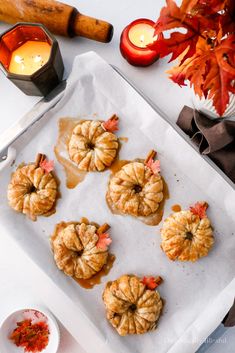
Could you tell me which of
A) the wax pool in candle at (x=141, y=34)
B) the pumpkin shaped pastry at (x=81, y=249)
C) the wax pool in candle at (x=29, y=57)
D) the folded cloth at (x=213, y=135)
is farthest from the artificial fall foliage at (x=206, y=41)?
the pumpkin shaped pastry at (x=81, y=249)

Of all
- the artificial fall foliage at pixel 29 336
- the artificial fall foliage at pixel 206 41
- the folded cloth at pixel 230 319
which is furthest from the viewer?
the artificial fall foliage at pixel 29 336

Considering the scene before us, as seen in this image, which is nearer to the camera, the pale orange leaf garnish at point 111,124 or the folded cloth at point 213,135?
the folded cloth at point 213,135

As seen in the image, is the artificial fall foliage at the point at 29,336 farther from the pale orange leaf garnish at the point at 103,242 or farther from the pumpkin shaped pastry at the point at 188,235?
the pumpkin shaped pastry at the point at 188,235

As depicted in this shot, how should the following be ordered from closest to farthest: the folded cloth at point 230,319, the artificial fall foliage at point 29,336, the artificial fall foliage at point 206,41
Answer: the artificial fall foliage at point 206,41 < the folded cloth at point 230,319 < the artificial fall foliage at point 29,336

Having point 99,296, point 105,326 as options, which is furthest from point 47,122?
point 105,326

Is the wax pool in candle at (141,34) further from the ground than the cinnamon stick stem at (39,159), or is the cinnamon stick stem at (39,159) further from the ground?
the wax pool in candle at (141,34)

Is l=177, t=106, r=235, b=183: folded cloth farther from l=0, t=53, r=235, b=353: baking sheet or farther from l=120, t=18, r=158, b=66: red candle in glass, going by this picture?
l=120, t=18, r=158, b=66: red candle in glass

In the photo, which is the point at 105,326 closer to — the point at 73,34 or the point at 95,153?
the point at 95,153

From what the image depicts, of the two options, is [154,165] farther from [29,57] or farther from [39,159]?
[29,57]
